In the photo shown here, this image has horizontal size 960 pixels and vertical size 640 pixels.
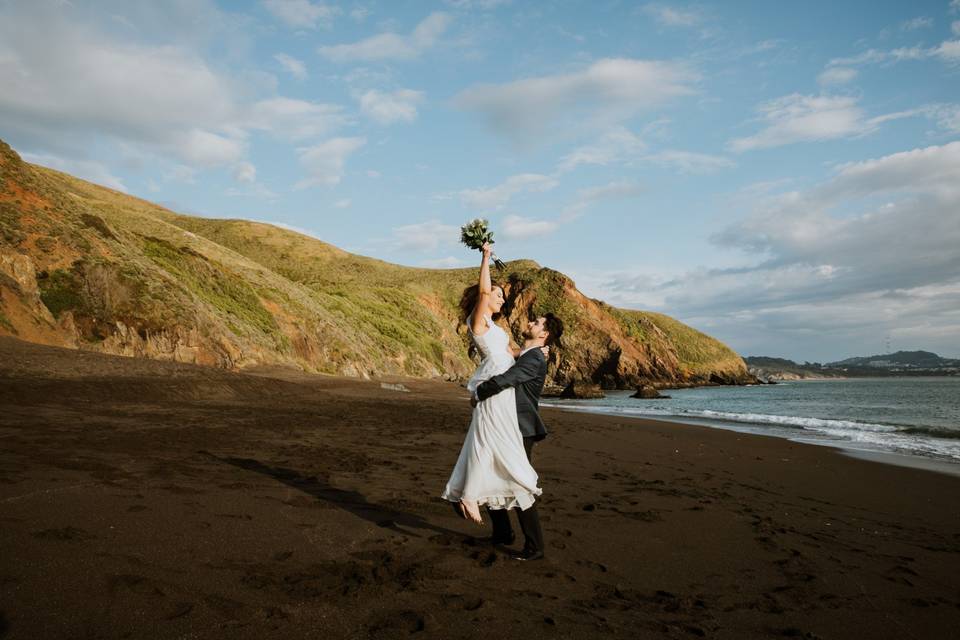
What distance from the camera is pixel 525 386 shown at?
5051 millimetres

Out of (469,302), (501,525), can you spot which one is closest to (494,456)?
(501,525)

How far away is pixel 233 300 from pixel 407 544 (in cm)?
3271

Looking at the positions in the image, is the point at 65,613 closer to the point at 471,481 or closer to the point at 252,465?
the point at 471,481

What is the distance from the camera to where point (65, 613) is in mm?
3045

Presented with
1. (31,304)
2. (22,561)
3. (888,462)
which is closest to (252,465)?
(22,561)

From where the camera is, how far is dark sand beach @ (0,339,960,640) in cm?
342

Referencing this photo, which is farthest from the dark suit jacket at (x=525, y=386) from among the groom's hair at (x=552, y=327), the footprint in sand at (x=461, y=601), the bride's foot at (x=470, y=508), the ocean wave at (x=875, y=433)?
the ocean wave at (x=875, y=433)

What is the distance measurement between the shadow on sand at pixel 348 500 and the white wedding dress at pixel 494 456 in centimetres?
87

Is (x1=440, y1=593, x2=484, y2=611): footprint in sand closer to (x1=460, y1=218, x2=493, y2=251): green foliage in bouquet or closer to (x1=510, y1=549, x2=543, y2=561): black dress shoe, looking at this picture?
(x1=510, y1=549, x2=543, y2=561): black dress shoe

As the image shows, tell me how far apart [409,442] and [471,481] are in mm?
7098

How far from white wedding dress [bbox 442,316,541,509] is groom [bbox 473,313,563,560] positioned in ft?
0.42

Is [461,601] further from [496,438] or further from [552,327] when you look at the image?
[552,327]

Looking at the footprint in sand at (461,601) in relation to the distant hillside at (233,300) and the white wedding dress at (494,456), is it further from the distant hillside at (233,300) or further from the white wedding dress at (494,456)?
the distant hillside at (233,300)

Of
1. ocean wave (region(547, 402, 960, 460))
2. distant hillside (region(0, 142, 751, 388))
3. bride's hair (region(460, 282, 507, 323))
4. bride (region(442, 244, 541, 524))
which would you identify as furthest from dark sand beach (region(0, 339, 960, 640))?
ocean wave (region(547, 402, 960, 460))
